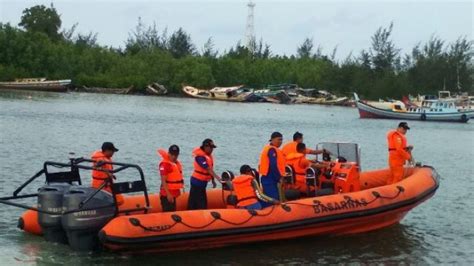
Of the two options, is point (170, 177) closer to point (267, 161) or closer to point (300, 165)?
point (267, 161)

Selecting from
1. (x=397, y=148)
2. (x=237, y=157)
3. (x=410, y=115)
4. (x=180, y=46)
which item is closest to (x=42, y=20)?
(x=180, y=46)

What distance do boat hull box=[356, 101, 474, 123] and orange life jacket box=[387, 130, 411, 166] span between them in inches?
1531

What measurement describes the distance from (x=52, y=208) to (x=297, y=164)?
4.30 m

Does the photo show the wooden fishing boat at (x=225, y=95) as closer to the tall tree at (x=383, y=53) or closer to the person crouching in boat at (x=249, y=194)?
the tall tree at (x=383, y=53)

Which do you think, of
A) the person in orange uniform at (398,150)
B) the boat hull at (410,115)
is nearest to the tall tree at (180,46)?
the boat hull at (410,115)

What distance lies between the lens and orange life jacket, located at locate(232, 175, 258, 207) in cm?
1117

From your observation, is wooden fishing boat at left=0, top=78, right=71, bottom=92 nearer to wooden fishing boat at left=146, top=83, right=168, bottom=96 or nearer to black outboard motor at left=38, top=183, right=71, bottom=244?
wooden fishing boat at left=146, top=83, right=168, bottom=96

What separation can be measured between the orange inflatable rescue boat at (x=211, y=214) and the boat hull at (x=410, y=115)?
39.3 metres

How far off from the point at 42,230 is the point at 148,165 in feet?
32.4

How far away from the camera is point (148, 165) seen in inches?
819

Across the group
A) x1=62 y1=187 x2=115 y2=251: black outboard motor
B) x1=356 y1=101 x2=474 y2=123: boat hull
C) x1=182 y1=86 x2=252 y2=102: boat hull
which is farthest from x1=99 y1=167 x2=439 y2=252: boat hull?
x1=182 y1=86 x2=252 y2=102: boat hull

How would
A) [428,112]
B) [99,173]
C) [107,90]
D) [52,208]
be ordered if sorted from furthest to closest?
[107,90] < [428,112] < [99,173] < [52,208]

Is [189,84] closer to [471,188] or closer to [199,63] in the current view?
[199,63]

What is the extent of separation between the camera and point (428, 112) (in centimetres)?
5203
